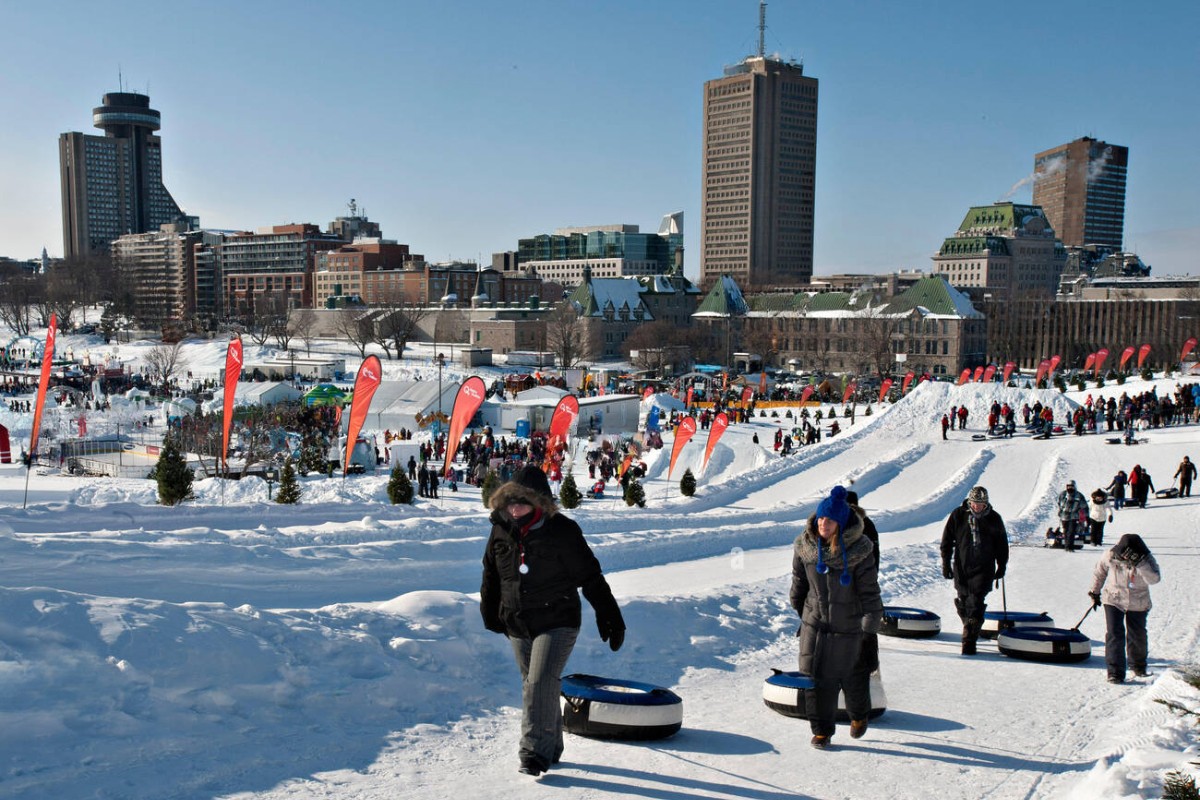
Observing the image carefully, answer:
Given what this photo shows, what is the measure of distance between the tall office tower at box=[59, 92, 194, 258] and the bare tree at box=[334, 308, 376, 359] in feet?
345

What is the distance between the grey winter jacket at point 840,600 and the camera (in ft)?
17.0

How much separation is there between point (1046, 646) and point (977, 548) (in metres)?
0.97

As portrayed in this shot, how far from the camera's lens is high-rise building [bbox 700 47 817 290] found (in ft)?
511

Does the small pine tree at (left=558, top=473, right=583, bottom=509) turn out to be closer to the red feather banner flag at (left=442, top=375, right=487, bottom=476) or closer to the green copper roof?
the red feather banner flag at (left=442, top=375, right=487, bottom=476)

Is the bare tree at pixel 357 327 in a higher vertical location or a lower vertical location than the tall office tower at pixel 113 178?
lower

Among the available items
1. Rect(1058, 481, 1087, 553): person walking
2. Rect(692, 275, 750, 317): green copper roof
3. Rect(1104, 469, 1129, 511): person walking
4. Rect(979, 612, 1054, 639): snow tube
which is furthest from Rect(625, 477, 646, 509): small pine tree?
Rect(692, 275, 750, 317): green copper roof

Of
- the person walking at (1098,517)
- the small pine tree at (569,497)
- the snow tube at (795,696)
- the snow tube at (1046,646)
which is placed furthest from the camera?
the small pine tree at (569,497)

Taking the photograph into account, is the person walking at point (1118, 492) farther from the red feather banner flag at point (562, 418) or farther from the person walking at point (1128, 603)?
the person walking at point (1128, 603)

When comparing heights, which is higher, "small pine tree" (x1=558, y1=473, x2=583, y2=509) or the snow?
the snow

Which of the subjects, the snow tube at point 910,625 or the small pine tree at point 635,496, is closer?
the snow tube at point 910,625

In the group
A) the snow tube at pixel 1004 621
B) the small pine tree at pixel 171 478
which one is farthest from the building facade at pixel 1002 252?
the snow tube at pixel 1004 621

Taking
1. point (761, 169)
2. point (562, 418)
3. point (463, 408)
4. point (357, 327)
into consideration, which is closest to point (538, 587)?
point (463, 408)

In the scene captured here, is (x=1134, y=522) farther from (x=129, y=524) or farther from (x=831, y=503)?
(x=129, y=524)

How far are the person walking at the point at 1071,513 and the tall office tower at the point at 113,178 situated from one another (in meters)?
193
